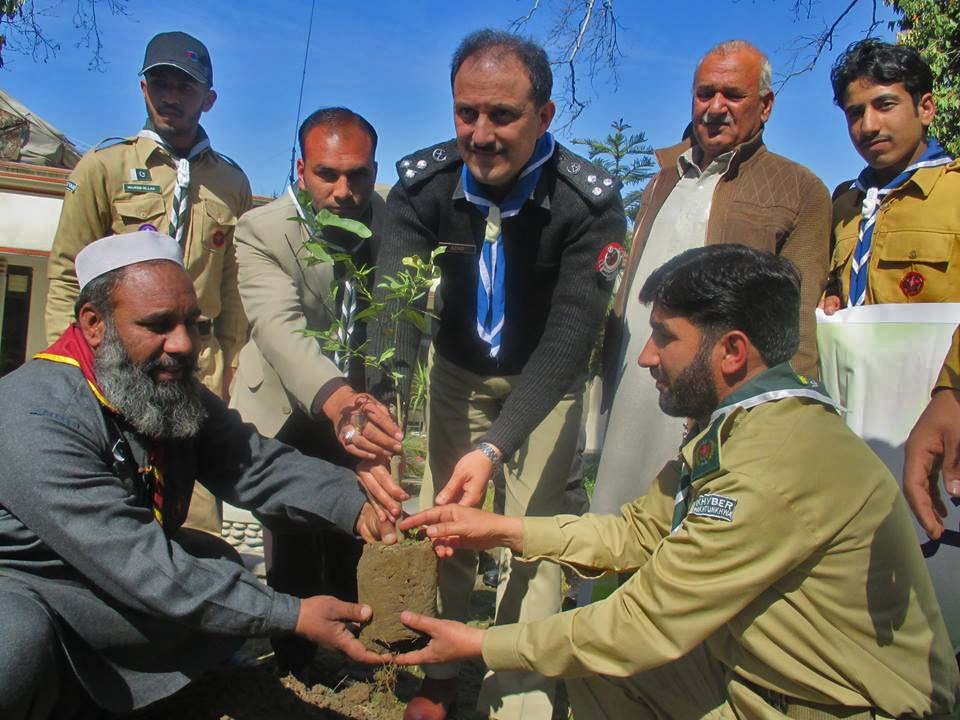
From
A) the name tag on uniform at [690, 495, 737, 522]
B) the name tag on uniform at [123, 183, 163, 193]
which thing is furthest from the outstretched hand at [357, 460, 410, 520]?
the name tag on uniform at [123, 183, 163, 193]

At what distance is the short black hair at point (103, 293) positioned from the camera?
9.07 feet

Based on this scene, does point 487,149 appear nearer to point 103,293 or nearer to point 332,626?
point 103,293

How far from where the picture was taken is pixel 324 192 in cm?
348

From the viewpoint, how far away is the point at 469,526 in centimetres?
285

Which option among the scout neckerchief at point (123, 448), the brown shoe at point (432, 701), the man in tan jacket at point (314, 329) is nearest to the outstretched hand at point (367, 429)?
the man in tan jacket at point (314, 329)

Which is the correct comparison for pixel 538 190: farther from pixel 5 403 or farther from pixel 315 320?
pixel 5 403

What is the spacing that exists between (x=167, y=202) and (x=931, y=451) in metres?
3.72

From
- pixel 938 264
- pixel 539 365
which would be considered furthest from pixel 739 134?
pixel 539 365

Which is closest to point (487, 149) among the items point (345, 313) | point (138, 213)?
point (345, 313)

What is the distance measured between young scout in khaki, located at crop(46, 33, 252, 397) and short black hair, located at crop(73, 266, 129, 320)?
1.54 meters

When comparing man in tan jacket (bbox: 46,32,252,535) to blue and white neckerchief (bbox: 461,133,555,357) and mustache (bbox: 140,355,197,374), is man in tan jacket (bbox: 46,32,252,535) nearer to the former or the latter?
mustache (bbox: 140,355,197,374)

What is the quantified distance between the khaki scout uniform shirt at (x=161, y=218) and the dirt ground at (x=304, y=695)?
174 cm

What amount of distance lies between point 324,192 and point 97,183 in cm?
155

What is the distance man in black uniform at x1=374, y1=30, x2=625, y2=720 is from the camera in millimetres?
2996
